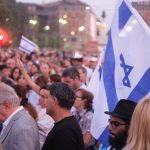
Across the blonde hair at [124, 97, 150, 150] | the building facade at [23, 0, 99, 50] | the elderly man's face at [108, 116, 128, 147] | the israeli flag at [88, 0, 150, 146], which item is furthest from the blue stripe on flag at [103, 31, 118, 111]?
the building facade at [23, 0, 99, 50]

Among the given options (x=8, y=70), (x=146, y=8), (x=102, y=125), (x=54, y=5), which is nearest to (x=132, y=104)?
(x=102, y=125)

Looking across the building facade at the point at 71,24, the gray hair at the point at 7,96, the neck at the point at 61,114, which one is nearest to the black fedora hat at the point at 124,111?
the neck at the point at 61,114

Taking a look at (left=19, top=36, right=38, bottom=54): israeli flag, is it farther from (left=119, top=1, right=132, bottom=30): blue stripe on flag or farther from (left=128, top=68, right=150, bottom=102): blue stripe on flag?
(left=128, top=68, right=150, bottom=102): blue stripe on flag

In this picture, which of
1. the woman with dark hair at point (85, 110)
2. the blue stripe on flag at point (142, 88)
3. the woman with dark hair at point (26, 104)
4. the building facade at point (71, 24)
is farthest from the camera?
the building facade at point (71, 24)

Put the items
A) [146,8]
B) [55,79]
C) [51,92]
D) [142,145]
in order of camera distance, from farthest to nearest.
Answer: [55,79] < [146,8] < [51,92] < [142,145]

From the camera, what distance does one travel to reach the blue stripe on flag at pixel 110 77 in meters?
4.81

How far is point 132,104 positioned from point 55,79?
14.2 ft

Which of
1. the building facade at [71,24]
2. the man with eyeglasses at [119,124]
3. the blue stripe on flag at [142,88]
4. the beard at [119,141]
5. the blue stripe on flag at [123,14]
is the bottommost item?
the beard at [119,141]

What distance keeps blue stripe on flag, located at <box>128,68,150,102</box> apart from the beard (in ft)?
2.68

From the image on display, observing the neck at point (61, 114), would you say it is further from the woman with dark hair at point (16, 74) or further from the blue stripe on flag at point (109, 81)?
the woman with dark hair at point (16, 74)

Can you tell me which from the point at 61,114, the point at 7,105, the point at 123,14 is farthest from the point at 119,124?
the point at 123,14

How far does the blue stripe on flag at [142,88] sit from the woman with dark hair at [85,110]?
1.45 meters

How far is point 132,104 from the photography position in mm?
3926

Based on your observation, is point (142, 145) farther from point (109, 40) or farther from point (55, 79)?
point (55, 79)
